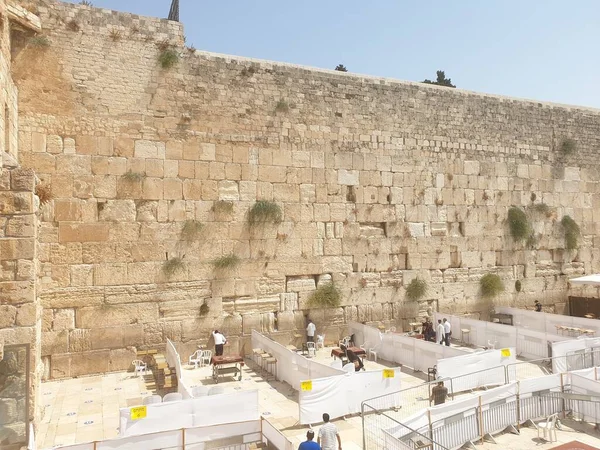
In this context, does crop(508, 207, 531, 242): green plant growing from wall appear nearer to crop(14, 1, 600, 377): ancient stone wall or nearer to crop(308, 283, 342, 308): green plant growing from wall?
crop(14, 1, 600, 377): ancient stone wall

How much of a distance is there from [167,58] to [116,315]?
5858mm

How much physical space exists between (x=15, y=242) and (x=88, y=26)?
5.88 meters

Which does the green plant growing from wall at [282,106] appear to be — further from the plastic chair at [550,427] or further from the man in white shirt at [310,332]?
the plastic chair at [550,427]

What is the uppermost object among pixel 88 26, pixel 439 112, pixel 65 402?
pixel 88 26

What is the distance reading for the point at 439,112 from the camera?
14273 mm

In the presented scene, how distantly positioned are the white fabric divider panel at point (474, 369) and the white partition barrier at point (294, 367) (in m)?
2.05

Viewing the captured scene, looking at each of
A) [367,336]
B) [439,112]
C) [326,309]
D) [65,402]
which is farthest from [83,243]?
A: [439,112]

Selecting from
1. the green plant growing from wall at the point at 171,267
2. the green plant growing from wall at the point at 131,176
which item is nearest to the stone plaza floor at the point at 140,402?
the green plant growing from wall at the point at 171,267

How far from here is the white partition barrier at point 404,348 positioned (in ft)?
31.0

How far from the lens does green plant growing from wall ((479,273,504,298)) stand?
47.2 feet

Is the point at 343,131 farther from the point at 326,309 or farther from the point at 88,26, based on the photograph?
the point at 88,26

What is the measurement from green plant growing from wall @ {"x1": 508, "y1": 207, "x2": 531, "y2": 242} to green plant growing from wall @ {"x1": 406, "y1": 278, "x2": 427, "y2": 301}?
3.76 metres

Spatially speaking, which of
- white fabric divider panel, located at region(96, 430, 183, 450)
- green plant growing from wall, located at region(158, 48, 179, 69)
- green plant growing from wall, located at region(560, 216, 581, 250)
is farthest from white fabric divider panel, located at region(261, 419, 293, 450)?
green plant growing from wall, located at region(560, 216, 581, 250)

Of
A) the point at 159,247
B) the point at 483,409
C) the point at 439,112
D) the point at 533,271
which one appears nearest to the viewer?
the point at 483,409
